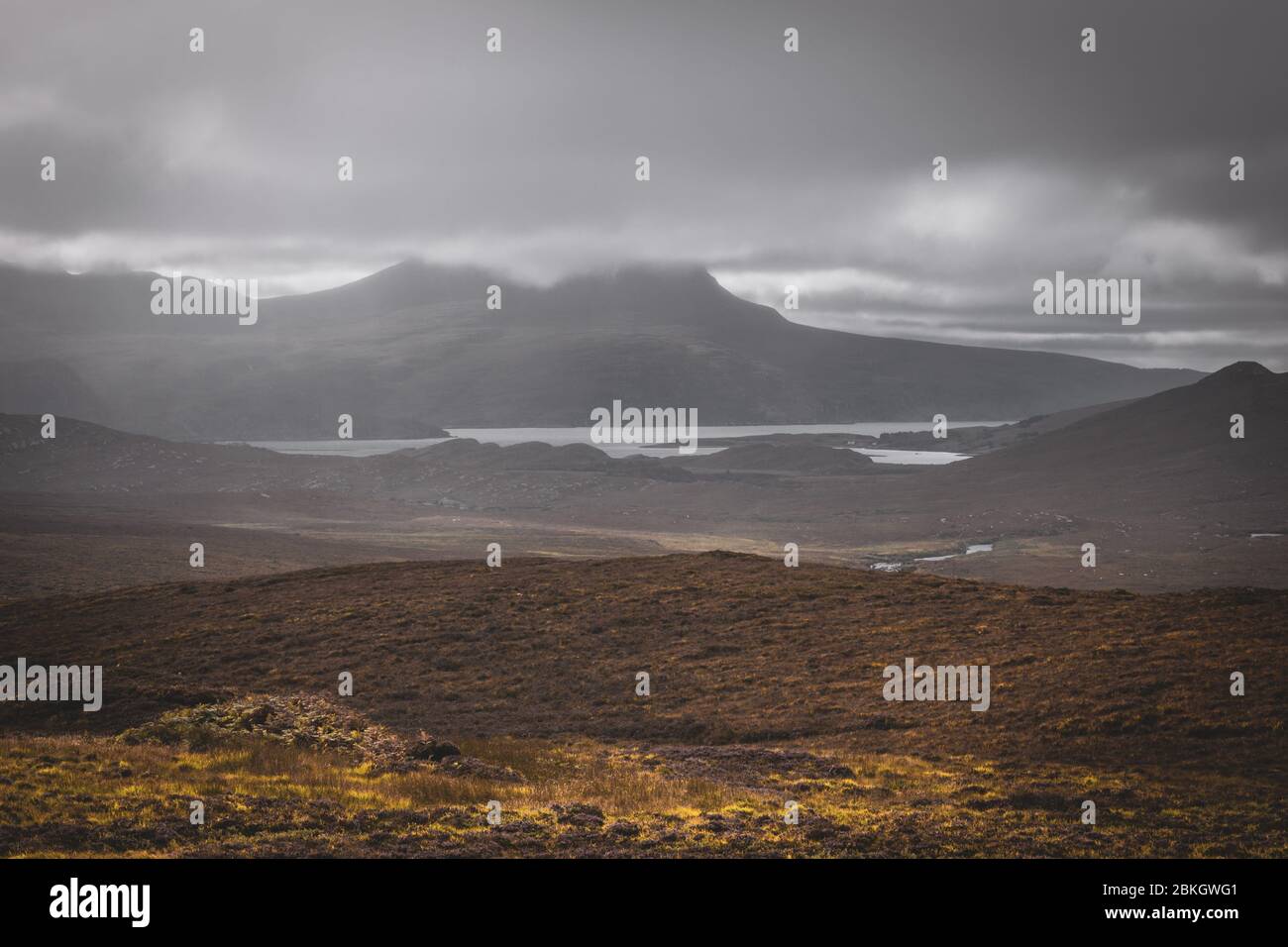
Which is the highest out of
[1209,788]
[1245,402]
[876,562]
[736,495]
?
[1245,402]

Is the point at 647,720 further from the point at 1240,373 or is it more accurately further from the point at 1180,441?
the point at 1240,373

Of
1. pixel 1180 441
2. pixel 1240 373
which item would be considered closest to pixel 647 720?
pixel 1180 441

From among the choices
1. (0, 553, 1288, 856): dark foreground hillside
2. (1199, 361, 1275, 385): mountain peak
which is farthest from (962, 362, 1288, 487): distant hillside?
(0, 553, 1288, 856): dark foreground hillside

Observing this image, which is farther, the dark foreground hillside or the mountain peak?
the mountain peak

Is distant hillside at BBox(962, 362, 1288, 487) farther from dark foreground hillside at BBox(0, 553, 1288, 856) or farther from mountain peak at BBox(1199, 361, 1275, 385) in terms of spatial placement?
dark foreground hillside at BBox(0, 553, 1288, 856)

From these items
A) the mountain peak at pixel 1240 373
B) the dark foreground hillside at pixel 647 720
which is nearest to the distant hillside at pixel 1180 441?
the mountain peak at pixel 1240 373

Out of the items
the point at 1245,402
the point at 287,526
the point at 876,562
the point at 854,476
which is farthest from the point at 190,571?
the point at 1245,402

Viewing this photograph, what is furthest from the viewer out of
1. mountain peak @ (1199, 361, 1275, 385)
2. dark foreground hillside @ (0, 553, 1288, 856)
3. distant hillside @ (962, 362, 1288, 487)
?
mountain peak @ (1199, 361, 1275, 385)

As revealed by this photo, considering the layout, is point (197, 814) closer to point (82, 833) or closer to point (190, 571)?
point (82, 833)
